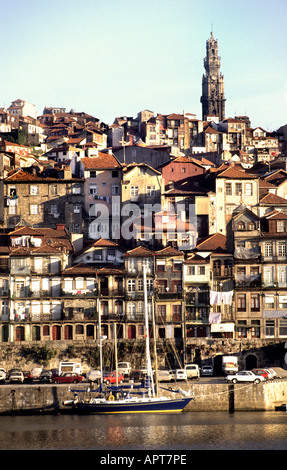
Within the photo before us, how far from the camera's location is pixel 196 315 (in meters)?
90.7

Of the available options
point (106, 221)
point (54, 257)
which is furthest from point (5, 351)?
point (106, 221)

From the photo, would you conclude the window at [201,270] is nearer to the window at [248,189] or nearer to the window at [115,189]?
the window at [248,189]

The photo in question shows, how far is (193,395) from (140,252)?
23.5 m

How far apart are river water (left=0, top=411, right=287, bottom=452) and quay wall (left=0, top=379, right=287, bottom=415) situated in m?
0.91

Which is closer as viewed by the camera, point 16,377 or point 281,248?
point 16,377

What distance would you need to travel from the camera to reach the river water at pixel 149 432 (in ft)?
196

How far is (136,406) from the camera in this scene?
70.6 meters

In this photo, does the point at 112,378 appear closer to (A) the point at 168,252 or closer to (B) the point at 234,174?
(A) the point at 168,252

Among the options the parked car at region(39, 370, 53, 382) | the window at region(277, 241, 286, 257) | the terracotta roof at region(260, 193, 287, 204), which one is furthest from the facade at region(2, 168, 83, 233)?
the parked car at region(39, 370, 53, 382)

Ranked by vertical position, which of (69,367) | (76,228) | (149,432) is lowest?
(149,432)

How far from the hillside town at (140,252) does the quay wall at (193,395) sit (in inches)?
511

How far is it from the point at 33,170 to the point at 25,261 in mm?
25230

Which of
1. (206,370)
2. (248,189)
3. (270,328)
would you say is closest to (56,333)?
(206,370)
